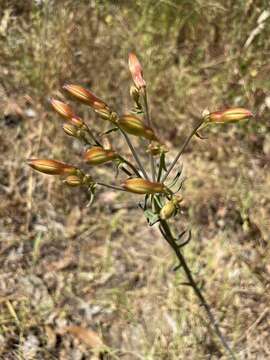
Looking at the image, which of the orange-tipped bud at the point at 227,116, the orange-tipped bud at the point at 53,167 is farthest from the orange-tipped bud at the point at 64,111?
the orange-tipped bud at the point at 227,116

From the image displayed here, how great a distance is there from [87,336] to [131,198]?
931 millimetres

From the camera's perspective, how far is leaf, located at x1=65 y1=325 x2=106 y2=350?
9.50 feet

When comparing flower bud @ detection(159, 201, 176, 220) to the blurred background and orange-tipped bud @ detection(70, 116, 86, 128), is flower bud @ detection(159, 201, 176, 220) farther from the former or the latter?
the blurred background

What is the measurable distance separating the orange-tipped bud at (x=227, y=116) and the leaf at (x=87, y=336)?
1.52m

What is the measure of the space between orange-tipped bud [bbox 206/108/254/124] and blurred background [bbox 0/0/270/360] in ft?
4.67

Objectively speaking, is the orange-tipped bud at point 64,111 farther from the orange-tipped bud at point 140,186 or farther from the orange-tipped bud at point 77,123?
the orange-tipped bud at point 140,186

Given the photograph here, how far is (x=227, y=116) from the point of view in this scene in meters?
1.87

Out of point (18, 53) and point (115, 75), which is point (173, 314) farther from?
point (18, 53)

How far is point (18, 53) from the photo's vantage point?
3932mm

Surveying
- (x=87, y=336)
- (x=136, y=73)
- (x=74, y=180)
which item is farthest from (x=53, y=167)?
(x=87, y=336)

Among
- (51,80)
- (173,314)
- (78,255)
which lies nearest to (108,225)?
(78,255)

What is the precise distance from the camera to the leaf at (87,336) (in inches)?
114

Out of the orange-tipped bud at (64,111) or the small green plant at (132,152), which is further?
the orange-tipped bud at (64,111)

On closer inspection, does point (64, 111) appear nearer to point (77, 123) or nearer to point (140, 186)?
point (77, 123)
